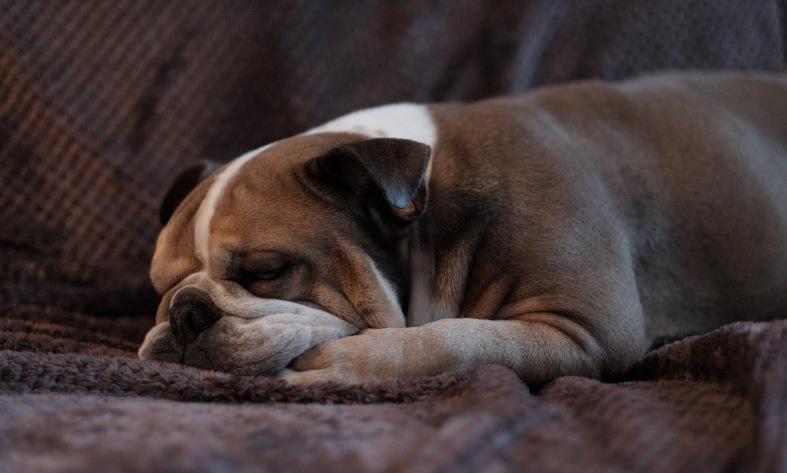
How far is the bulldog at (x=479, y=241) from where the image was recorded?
1.42 metres

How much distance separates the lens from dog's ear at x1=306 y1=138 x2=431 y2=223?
4.59 ft

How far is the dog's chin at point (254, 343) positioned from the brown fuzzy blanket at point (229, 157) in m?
0.09

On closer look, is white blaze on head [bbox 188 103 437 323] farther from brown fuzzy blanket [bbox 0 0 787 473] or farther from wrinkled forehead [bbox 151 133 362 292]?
brown fuzzy blanket [bbox 0 0 787 473]

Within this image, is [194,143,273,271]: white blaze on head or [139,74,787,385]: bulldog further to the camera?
[194,143,273,271]: white blaze on head

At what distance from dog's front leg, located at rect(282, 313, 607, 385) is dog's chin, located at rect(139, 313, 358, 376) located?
0.11 feet

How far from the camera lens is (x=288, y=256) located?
1475 mm

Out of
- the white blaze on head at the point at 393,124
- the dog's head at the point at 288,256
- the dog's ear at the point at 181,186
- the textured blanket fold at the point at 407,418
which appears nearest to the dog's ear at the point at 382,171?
the dog's head at the point at 288,256

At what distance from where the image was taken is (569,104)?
1.94m

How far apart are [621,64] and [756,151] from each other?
2.30 ft

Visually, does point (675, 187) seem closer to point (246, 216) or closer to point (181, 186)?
point (246, 216)

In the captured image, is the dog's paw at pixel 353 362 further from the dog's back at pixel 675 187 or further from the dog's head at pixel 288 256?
the dog's back at pixel 675 187

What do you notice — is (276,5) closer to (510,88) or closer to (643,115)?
(510,88)

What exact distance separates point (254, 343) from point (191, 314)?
15cm

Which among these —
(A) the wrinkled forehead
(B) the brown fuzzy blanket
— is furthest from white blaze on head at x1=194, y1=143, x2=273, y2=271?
(B) the brown fuzzy blanket
